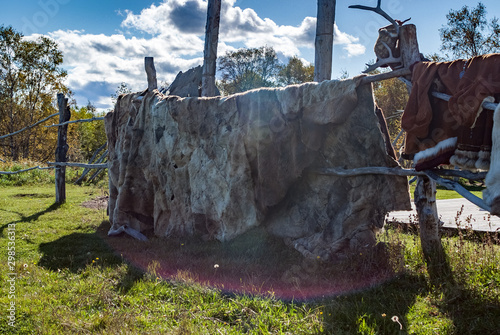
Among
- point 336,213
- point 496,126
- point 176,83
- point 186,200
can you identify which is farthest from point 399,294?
point 176,83

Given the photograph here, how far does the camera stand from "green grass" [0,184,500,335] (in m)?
4.25

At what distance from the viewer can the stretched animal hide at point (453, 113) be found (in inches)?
167

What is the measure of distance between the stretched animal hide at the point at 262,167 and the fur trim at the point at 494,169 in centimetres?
175

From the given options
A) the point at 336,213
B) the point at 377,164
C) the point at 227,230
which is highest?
the point at 377,164

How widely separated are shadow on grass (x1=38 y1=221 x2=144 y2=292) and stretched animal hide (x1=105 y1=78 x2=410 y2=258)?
75 cm

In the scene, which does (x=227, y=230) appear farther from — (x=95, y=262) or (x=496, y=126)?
(x=496, y=126)

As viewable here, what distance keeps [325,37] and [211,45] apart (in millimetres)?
3682

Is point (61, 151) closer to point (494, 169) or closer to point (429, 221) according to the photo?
point (429, 221)

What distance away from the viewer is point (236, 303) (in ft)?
15.9

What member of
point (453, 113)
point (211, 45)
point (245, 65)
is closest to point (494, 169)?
point (453, 113)

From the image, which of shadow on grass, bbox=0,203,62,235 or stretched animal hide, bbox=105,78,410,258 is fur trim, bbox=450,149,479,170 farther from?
shadow on grass, bbox=0,203,62,235

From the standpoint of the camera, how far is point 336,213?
6.13 m

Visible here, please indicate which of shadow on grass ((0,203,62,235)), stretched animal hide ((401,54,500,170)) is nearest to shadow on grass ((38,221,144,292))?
shadow on grass ((0,203,62,235))

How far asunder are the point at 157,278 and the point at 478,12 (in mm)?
22590
